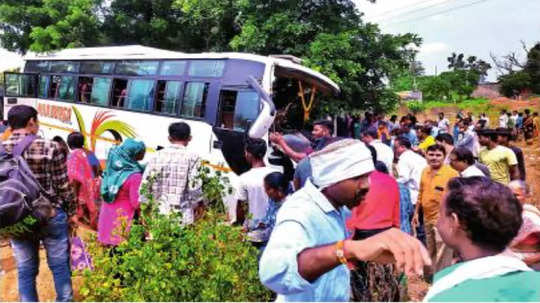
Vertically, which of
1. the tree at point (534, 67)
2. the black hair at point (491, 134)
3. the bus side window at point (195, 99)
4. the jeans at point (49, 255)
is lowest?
the jeans at point (49, 255)

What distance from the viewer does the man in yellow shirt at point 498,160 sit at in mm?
6305

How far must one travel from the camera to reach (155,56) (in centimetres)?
1071

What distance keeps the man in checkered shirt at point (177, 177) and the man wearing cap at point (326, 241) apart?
2308 millimetres

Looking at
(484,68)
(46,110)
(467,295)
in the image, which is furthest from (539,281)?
(484,68)

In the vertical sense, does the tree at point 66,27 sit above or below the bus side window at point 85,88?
above

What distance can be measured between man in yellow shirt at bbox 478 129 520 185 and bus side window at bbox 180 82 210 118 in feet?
16.0

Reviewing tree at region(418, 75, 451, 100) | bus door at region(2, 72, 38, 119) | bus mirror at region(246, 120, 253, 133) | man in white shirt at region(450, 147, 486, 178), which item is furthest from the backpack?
tree at region(418, 75, 451, 100)

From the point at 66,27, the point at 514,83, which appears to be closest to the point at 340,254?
the point at 66,27

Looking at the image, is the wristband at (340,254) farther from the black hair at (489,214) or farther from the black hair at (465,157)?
the black hair at (465,157)

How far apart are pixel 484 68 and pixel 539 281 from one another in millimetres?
67313

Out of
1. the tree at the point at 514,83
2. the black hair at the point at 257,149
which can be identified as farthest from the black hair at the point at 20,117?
the tree at the point at 514,83

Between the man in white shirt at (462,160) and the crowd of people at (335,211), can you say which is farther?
the man in white shirt at (462,160)

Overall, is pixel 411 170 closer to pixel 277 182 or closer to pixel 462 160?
pixel 462 160

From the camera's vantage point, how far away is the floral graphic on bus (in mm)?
10953
